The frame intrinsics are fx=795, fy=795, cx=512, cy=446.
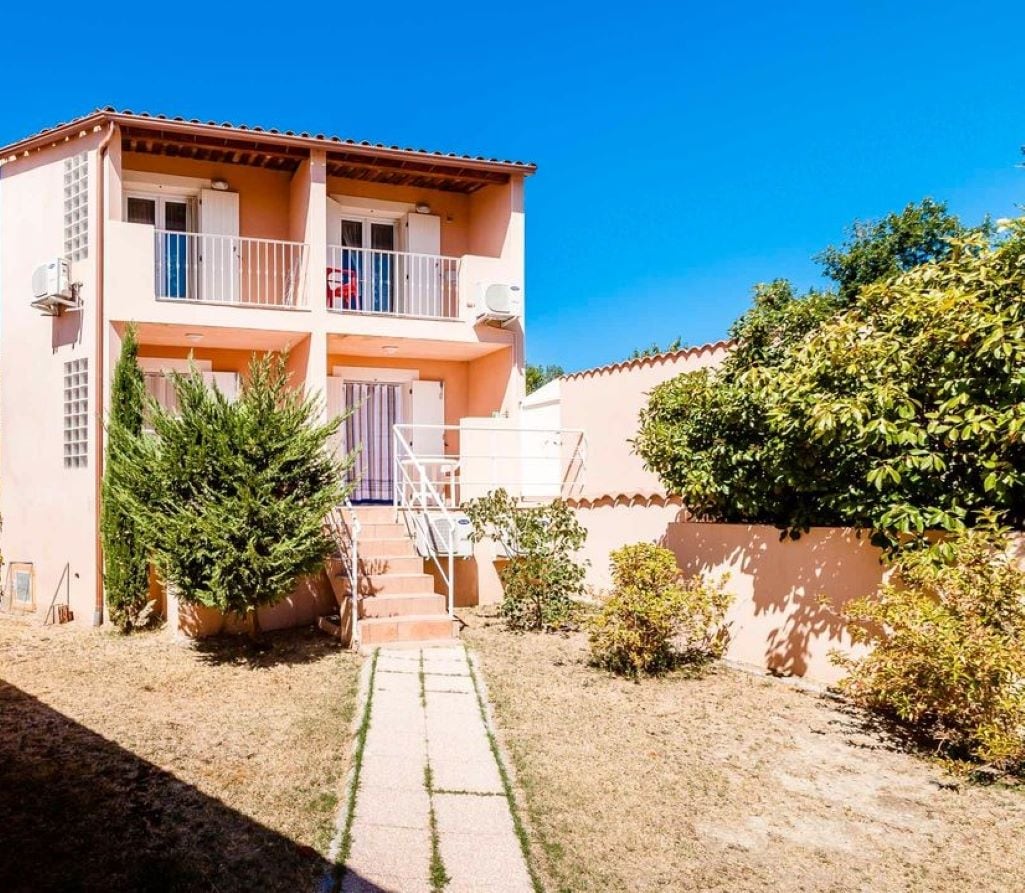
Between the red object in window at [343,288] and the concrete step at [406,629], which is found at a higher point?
the red object in window at [343,288]

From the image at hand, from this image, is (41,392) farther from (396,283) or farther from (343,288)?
(396,283)

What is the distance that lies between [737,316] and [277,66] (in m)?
13.7

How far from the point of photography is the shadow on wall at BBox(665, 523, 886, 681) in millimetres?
7742

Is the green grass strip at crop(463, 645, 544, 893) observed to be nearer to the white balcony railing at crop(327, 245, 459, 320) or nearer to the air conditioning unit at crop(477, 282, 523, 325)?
the air conditioning unit at crop(477, 282, 523, 325)

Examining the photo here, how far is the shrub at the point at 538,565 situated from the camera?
34.4ft

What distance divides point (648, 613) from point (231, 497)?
4672mm

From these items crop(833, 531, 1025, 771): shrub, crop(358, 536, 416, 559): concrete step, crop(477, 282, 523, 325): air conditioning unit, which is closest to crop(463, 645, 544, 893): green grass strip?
crop(833, 531, 1025, 771): shrub

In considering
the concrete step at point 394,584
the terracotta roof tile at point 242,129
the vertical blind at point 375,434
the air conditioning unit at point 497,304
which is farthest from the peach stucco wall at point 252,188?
the concrete step at point 394,584

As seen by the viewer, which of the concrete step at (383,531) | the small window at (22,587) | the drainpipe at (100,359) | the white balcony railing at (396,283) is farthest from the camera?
the white balcony railing at (396,283)

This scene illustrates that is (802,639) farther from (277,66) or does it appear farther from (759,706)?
(277,66)

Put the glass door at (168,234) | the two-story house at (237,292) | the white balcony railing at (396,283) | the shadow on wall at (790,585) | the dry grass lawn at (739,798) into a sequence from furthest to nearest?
the white balcony railing at (396,283) < the glass door at (168,234) < the two-story house at (237,292) < the shadow on wall at (790,585) < the dry grass lawn at (739,798)

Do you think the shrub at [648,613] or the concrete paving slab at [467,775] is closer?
the concrete paving slab at [467,775]

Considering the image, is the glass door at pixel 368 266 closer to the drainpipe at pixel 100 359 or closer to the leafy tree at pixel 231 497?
the drainpipe at pixel 100 359

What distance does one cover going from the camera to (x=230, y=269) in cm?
1366
